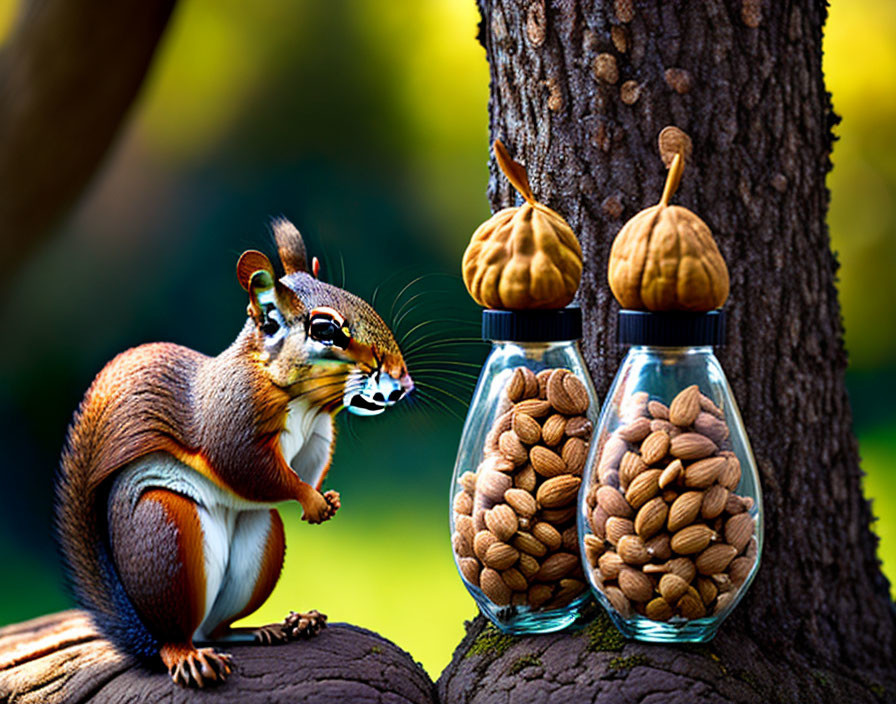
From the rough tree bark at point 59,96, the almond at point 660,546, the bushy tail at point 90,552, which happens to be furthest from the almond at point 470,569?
the rough tree bark at point 59,96

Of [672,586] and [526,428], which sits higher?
[526,428]

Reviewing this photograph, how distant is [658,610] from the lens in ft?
3.19

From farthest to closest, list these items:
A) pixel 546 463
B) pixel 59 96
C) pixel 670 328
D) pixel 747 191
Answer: pixel 59 96 → pixel 747 191 → pixel 546 463 → pixel 670 328

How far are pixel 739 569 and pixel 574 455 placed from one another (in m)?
0.20

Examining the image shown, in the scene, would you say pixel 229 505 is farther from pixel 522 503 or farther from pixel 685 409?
pixel 685 409

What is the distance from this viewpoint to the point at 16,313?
238 cm

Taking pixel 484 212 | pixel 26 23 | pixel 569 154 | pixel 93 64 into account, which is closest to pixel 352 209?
pixel 484 212

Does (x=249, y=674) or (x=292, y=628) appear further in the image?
(x=292, y=628)

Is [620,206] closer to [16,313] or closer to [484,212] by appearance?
[484,212]

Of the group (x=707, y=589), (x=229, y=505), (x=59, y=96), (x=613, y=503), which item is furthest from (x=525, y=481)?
(x=59, y=96)

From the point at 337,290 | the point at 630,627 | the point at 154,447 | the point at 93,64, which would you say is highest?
the point at 93,64

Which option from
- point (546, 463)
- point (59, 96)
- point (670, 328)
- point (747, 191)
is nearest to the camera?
point (670, 328)

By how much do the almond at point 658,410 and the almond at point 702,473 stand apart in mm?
55

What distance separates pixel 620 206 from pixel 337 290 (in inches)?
15.2
